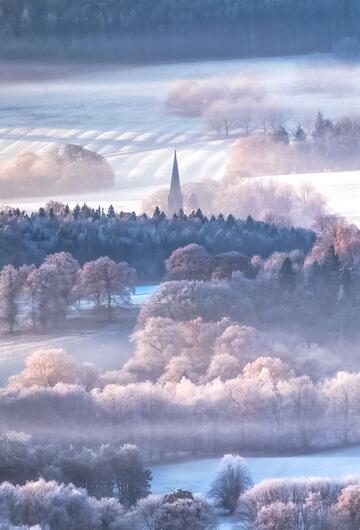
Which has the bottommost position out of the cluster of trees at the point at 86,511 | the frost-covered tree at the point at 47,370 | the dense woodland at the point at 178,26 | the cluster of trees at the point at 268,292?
the cluster of trees at the point at 86,511

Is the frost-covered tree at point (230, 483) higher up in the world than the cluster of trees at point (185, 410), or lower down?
lower down

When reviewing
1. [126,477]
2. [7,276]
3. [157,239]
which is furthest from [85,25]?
[126,477]

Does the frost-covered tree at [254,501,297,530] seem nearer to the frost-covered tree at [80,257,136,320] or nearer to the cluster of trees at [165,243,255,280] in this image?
the frost-covered tree at [80,257,136,320]

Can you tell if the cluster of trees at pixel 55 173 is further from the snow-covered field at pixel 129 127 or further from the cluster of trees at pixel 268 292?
the cluster of trees at pixel 268 292

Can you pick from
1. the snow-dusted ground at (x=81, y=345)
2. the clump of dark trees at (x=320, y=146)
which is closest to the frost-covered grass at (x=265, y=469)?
the snow-dusted ground at (x=81, y=345)

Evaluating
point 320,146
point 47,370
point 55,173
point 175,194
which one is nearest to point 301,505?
point 47,370

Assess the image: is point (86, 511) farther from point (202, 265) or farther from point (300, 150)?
Answer: point (300, 150)

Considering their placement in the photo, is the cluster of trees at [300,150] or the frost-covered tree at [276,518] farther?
the cluster of trees at [300,150]

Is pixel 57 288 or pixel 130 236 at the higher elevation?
pixel 130 236
